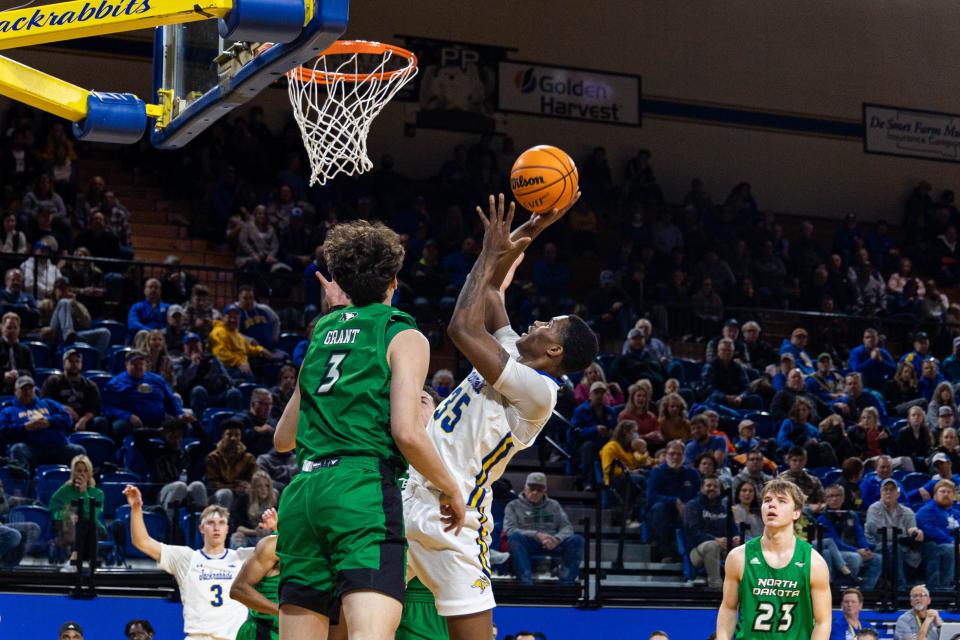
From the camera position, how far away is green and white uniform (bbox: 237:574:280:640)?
24.0 feet

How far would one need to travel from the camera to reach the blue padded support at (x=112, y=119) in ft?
21.8

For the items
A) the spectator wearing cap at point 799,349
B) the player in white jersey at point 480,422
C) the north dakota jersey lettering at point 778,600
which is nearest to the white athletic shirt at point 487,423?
the player in white jersey at point 480,422

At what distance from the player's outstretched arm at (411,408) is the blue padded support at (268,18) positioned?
1681 mm

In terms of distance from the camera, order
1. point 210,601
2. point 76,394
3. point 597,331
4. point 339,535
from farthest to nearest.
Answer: point 597,331 < point 76,394 < point 210,601 < point 339,535

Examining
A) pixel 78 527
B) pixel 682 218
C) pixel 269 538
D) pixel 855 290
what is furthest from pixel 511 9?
pixel 269 538

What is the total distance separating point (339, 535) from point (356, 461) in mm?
232

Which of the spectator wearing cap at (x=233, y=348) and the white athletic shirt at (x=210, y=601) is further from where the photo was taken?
the spectator wearing cap at (x=233, y=348)

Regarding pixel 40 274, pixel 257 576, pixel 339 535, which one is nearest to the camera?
pixel 339 535

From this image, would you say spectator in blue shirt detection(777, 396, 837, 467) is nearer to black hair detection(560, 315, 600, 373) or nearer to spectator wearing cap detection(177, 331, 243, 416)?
spectator wearing cap detection(177, 331, 243, 416)

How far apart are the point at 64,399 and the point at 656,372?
6730 mm

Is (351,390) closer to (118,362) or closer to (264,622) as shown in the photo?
(264,622)

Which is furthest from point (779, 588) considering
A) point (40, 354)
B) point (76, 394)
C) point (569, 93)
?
point (569, 93)

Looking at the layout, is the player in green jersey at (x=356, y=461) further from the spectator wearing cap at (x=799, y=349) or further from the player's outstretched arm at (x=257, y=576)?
the spectator wearing cap at (x=799, y=349)

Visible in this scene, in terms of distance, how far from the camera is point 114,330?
1362 centimetres
